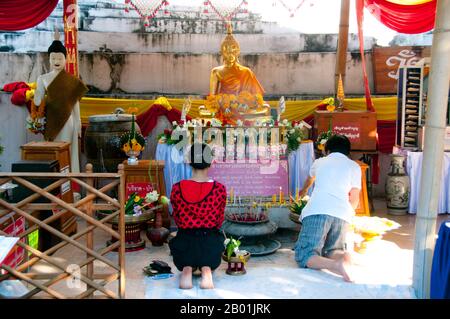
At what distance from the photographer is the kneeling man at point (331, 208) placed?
470 cm

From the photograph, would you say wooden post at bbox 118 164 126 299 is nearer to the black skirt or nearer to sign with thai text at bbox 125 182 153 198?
the black skirt

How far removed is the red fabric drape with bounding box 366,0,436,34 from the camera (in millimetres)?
7355

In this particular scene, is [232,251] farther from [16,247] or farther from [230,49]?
[230,49]

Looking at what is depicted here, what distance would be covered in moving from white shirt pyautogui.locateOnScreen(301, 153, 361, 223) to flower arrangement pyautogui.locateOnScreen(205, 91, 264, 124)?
226 centimetres

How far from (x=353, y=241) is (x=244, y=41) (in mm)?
5887

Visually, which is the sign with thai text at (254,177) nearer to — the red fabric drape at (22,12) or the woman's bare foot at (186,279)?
the woman's bare foot at (186,279)

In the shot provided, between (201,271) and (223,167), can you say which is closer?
(201,271)

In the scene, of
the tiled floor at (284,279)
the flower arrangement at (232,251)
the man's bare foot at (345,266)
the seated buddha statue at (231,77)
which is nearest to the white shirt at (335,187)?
the man's bare foot at (345,266)

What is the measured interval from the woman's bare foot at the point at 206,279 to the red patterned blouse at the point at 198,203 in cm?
36

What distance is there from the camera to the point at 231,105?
271 inches

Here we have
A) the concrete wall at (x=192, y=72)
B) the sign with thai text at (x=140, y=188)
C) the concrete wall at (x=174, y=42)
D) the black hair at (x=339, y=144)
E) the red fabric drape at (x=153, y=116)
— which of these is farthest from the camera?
the concrete wall at (x=174, y=42)

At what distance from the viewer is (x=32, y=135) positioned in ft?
25.3
